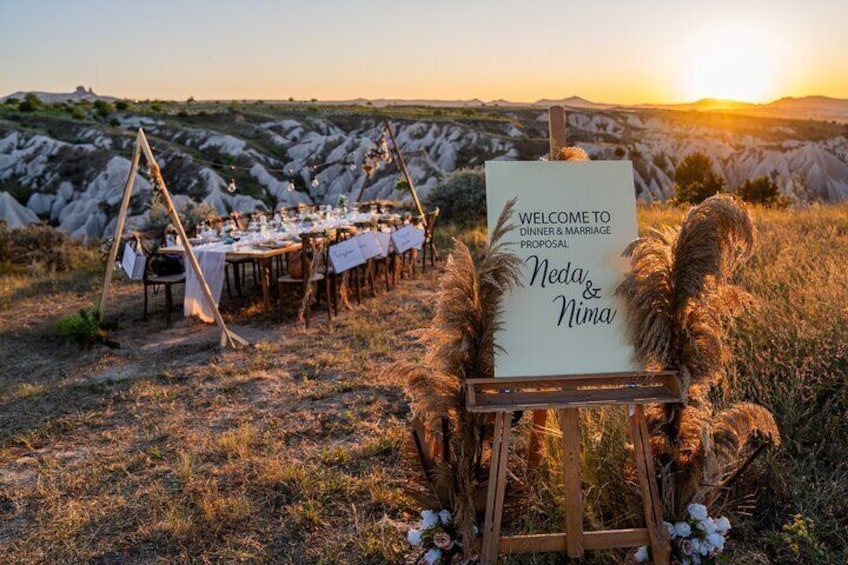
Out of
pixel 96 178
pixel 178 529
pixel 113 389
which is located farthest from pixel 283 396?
pixel 96 178

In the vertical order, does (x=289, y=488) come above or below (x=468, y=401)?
below

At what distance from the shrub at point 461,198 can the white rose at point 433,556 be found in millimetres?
11538

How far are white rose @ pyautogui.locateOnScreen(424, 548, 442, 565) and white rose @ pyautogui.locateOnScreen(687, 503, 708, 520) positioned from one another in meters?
0.95

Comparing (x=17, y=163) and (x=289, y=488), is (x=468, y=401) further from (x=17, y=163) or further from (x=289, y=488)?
(x=17, y=163)

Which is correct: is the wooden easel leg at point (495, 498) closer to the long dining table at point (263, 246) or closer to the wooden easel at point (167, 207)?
the wooden easel at point (167, 207)

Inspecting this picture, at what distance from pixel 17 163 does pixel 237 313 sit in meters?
39.4

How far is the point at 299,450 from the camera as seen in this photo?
378cm

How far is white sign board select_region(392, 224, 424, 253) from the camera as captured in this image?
8414 millimetres

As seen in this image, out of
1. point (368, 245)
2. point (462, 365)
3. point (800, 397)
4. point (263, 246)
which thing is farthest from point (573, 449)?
point (368, 245)

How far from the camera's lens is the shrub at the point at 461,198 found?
45.4 ft

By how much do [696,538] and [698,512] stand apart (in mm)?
93

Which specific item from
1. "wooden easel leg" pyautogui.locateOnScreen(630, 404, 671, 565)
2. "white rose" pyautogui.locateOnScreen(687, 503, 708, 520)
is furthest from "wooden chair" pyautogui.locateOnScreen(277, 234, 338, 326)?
"white rose" pyautogui.locateOnScreen(687, 503, 708, 520)

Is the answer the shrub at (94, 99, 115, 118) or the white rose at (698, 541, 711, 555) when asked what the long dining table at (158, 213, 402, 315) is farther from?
the shrub at (94, 99, 115, 118)

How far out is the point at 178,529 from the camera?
289 centimetres
